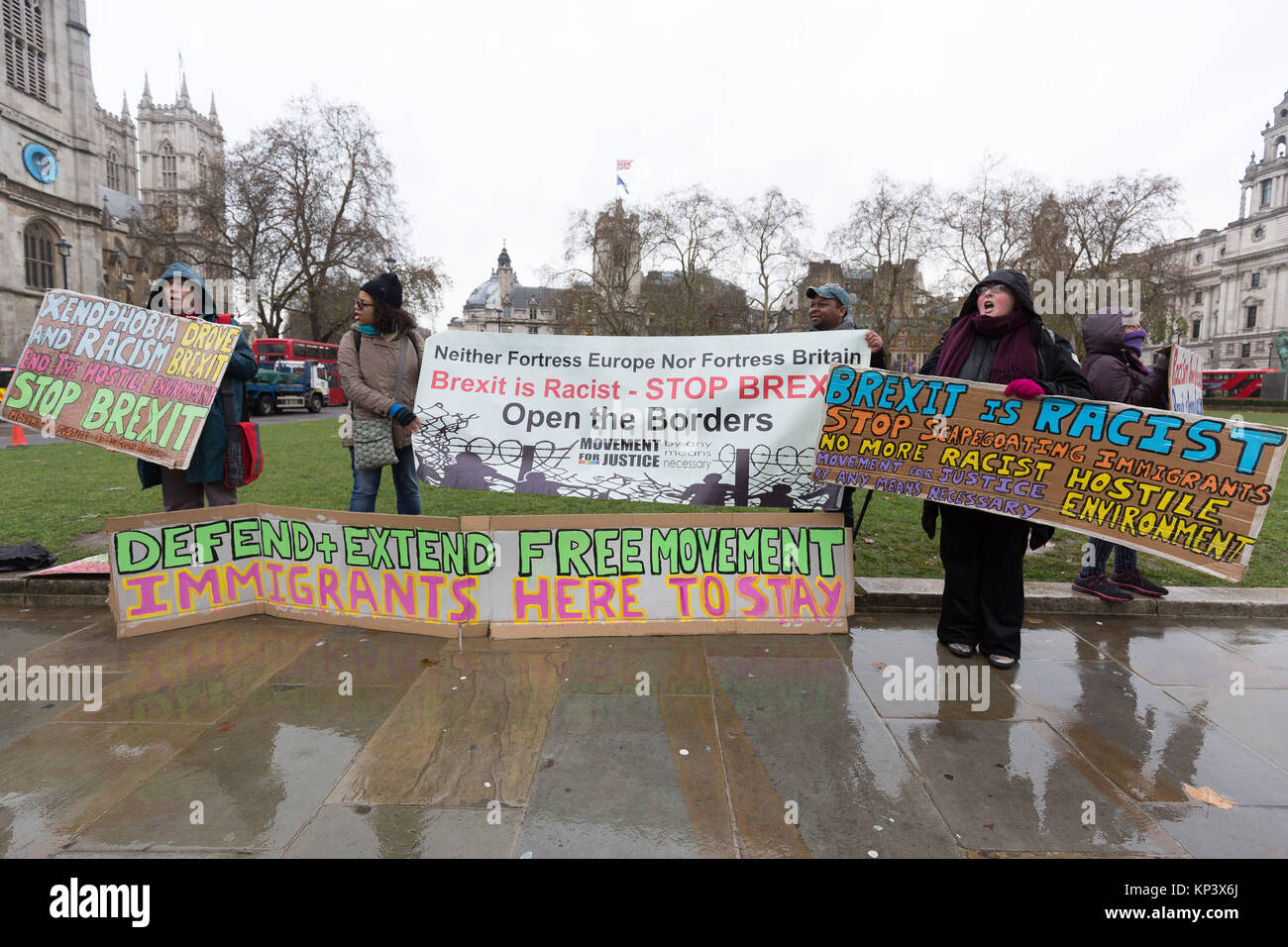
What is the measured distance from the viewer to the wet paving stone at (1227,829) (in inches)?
A: 87.7

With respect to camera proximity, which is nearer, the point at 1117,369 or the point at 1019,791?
the point at 1019,791

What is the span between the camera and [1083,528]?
11.5 feet

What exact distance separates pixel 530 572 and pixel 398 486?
122cm

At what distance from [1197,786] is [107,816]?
12.8 feet

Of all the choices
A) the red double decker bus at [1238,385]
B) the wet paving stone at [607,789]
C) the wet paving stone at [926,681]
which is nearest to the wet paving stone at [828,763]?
the wet paving stone at [926,681]

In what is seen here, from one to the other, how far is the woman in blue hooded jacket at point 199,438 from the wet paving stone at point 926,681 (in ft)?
13.1

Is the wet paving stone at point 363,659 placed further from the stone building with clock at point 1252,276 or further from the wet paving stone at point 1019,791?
the stone building with clock at point 1252,276

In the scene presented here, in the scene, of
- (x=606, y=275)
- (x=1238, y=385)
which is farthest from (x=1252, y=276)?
(x=606, y=275)

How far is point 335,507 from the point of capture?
24.6 ft

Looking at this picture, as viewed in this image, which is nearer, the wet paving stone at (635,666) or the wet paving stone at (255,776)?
Result: the wet paving stone at (255,776)

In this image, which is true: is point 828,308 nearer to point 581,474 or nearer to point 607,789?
point 581,474

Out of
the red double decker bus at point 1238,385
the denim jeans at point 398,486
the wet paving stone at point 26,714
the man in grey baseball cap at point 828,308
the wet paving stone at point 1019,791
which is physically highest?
the red double decker bus at point 1238,385

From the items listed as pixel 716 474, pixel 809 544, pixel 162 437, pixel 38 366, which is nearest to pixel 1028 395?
pixel 809 544

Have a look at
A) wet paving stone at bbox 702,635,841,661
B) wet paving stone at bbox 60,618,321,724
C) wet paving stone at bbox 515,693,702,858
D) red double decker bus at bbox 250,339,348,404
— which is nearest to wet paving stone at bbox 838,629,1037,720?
wet paving stone at bbox 702,635,841,661
